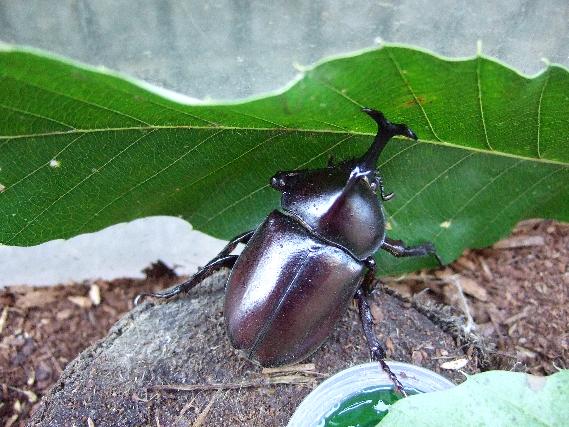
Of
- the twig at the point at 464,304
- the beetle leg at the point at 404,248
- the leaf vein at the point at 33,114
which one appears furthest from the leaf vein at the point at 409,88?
the leaf vein at the point at 33,114

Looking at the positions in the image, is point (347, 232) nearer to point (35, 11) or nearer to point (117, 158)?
point (117, 158)

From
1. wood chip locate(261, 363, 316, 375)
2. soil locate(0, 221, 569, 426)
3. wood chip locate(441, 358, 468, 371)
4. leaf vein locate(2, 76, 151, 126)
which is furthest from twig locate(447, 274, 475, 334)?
leaf vein locate(2, 76, 151, 126)

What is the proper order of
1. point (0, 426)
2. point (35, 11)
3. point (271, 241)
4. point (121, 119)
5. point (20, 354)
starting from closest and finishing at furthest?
point (121, 119) < point (271, 241) < point (0, 426) < point (20, 354) < point (35, 11)

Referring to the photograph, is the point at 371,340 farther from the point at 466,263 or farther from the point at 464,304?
the point at 466,263

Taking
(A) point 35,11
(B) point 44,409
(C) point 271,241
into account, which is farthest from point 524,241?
(A) point 35,11

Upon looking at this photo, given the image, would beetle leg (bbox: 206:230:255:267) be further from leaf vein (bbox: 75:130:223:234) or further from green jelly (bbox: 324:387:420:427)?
green jelly (bbox: 324:387:420:427)

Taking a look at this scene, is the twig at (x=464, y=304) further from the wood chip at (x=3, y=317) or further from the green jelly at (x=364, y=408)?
the wood chip at (x=3, y=317)
